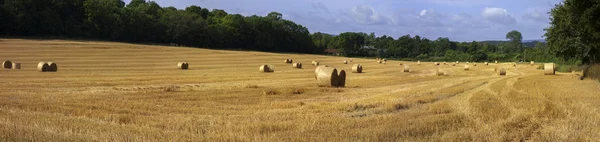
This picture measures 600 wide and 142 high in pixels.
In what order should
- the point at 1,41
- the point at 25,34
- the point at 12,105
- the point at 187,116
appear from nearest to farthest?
1. the point at 187,116
2. the point at 12,105
3. the point at 1,41
4. the point at 25,34

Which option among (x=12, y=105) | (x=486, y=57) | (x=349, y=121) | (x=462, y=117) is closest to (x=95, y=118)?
(x=12, y=105)

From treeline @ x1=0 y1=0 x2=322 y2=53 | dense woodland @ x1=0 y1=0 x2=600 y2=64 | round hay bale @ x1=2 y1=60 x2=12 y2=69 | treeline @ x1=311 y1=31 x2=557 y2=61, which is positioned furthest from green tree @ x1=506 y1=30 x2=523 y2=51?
round hay bale @ x1=2 y1=60 x2=12 y2=69

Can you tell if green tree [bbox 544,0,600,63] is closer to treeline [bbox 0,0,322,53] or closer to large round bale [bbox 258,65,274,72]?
large round bale [bbox 258,65,274,72]

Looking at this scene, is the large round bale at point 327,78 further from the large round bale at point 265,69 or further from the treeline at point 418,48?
the treeline at point 418,48

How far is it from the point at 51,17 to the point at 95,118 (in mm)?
64064

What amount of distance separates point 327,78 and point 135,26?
61.5m

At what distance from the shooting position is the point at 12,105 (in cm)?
1087

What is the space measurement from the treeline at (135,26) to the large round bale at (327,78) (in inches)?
1994

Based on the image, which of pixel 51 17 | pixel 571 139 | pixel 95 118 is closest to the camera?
pixel 571 139

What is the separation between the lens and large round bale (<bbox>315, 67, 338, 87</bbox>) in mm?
21000

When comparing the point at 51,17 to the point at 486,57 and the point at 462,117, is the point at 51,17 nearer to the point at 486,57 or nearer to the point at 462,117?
the point at 462,117

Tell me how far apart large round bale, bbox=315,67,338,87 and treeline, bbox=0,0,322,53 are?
50.6 m

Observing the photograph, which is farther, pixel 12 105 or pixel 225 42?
pixel 225 42

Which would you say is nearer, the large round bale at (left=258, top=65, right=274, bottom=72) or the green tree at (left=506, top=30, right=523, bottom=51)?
the large round bale at (left=258, top=65, right=274, bottom=72)
